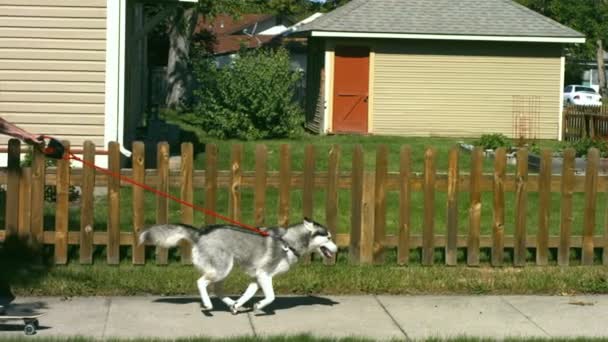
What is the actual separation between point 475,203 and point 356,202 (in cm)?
→ 110

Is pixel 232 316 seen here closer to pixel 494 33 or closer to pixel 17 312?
pixel 17 312

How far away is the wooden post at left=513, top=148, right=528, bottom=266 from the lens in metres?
10.6

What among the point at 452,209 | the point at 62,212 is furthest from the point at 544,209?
the point at 62,212

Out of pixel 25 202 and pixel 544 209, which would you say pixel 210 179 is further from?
pixel 544 209

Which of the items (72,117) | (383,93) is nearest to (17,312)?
(72,117)

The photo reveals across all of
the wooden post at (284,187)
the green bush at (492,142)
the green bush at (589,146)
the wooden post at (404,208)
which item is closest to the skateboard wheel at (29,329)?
the wooden post at (284,187)

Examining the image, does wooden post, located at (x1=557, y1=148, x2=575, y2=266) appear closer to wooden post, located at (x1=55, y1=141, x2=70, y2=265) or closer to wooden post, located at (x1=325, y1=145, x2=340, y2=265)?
wooden post, located at (x1=325, y1=145, x2=340, y2=265)

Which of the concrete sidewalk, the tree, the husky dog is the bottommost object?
A: the concrete sidewalk

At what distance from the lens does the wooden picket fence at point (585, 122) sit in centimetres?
2704

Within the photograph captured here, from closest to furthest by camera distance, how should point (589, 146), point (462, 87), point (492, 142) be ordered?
point (589, 146) → point (492, 142) → point (462, 87)

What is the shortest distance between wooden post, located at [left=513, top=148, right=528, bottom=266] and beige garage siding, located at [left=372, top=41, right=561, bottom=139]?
60.7ft

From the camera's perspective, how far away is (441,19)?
29.3 meters

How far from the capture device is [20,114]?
15.7 m

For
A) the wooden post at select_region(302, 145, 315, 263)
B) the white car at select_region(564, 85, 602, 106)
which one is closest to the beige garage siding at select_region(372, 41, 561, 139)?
the wooden post at select_region(302, 145, 315, 263)
